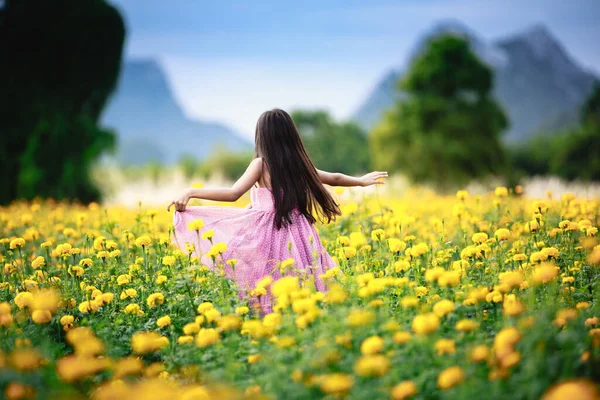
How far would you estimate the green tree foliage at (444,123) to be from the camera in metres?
26.5

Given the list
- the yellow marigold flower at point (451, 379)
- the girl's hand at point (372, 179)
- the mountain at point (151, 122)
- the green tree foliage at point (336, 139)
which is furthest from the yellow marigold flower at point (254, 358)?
the mountain at point (151, 122)

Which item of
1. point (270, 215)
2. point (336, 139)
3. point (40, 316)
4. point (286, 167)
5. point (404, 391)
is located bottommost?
point (404, 391)

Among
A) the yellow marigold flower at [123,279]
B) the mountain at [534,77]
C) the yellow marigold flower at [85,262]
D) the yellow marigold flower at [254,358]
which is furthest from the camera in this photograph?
the mountain at [534,77]

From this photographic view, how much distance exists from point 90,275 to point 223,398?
222 centimetres

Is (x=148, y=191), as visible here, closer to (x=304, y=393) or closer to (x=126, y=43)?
(x=126, y=43)

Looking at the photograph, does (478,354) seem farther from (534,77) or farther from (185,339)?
(534,77)

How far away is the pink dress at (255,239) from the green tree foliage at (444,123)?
23.3 metres

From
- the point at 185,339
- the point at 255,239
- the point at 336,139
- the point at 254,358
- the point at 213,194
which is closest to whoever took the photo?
the point at 254,358

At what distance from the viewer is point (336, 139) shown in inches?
2346

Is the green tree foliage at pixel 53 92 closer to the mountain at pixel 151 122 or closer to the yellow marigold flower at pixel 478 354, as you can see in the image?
the yellow marigold flower at pixel 478 354

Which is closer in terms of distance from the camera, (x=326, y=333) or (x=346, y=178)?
(x=326, y=333)

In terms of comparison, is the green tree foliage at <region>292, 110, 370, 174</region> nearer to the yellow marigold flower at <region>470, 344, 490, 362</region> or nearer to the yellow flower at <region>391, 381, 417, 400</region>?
the yellow marigold flower at <region>470, 344, 490, 362</region>

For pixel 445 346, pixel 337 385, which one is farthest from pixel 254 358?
pixel 445 346

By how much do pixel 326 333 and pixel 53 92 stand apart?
11.0 metres
